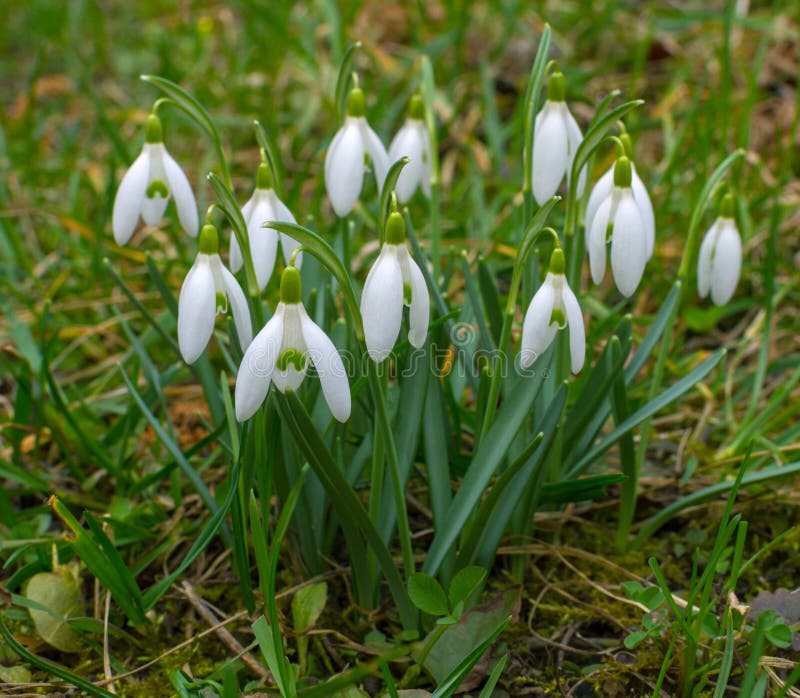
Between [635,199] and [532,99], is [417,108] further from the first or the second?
[635,199]

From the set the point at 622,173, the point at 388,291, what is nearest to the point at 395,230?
the point at 388,291

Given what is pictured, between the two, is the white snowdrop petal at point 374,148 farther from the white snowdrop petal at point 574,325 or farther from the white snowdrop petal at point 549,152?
the white snowdrop petal at point 574,325

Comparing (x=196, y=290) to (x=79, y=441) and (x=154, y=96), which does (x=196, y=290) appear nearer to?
(x=79, y=441)

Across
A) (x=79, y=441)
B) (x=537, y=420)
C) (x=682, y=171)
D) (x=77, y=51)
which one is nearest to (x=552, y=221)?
(x=682, y=171)

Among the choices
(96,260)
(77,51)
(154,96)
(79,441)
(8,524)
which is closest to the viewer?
(8,524)

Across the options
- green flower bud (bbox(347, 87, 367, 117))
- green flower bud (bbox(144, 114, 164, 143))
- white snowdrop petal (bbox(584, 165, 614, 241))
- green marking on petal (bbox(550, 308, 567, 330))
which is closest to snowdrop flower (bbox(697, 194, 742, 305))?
white snowdrop petal (bbox(584, 165, 614, 241))

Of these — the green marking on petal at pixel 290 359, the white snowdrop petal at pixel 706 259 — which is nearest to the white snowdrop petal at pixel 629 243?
the white snowdrop petal at pixel 706 259
